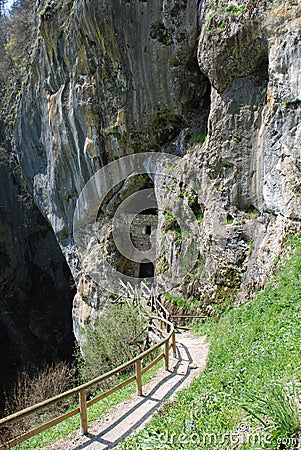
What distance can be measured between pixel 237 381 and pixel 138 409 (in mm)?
1845

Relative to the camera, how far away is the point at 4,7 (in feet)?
128

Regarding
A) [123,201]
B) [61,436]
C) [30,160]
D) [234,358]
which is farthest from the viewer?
[30,160]

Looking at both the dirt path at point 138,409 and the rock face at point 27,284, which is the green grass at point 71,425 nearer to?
the dirt path at point 138,409

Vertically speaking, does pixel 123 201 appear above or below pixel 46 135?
below

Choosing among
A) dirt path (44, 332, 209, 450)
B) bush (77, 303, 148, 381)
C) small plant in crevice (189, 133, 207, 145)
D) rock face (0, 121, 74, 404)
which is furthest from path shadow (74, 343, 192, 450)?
rock face (0, 121, 74, 404)

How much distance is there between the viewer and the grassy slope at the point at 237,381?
3951mm

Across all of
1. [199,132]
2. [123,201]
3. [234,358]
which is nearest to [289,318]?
[234,358]

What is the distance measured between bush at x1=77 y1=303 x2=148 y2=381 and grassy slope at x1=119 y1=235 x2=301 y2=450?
3609 millimetres

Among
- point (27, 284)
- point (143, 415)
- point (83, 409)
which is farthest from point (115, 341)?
point (27, 284)

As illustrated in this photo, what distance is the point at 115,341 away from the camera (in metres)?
11.5

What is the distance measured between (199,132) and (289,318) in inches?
399

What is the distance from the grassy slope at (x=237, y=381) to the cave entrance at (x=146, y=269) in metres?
11.1

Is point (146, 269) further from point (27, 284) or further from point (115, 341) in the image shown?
point (27, 284)

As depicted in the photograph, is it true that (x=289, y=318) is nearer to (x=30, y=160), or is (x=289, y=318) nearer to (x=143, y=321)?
(x=143, y=321)
